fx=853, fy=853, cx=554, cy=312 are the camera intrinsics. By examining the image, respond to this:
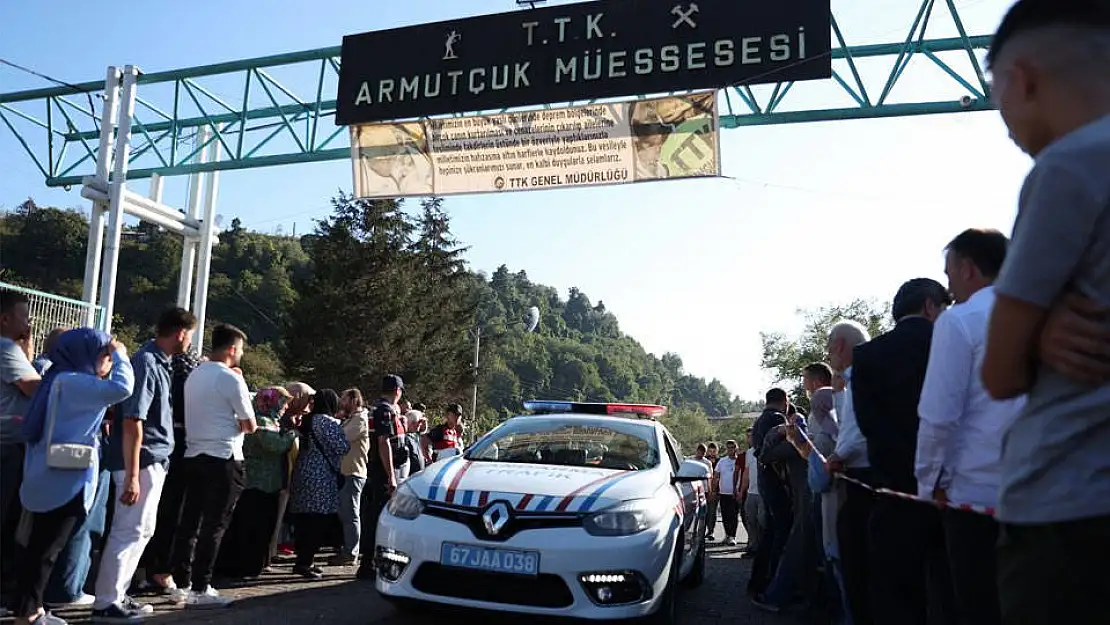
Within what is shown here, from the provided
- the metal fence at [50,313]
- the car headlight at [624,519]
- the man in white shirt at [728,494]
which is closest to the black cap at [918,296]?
the car headlight at [624,519]

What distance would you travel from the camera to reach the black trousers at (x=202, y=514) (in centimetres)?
599

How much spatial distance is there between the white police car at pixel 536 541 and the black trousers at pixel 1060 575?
3470mm

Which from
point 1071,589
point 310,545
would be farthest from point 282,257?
point 1071,589

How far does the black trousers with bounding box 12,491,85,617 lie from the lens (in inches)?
178

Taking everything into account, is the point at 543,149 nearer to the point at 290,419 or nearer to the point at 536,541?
the point at 290,419

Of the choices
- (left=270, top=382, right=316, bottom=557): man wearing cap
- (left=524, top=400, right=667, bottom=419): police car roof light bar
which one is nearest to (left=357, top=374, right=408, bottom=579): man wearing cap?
(left=270, top=382, right=316, bottom=557): man wearing cap

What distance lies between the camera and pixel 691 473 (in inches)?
233

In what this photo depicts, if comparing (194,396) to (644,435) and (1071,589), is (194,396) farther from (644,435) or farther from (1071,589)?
(1071,589)

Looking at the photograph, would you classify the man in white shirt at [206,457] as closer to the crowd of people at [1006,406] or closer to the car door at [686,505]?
the car door at [686,505]

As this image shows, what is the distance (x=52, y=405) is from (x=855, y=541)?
4277 millimetres

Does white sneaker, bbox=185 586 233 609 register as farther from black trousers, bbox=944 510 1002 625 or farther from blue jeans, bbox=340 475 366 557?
black trousers, bbox=944 510 1002 625

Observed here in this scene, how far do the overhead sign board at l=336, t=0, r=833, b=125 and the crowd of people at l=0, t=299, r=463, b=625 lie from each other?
4.94 m

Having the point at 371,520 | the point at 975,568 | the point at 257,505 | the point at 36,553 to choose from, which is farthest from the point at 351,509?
the point at 975,568

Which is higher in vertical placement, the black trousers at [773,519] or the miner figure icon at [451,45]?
the miner figure icon at [451,45]
